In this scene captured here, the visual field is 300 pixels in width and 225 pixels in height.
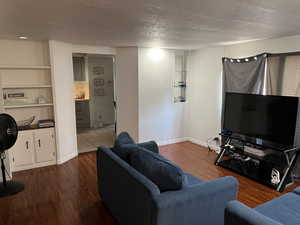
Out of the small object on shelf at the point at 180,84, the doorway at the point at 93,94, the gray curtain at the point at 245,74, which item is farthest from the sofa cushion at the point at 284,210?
the doorway at the point at 93,94

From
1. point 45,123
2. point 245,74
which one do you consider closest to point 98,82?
point 45,123

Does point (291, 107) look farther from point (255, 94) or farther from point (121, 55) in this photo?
point (121, 55)

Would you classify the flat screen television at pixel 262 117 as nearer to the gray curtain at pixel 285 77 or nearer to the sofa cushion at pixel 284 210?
the gray curtain at pixel 285 77

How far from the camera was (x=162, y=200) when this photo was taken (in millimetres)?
1722

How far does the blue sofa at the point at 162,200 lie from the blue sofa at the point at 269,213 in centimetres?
26

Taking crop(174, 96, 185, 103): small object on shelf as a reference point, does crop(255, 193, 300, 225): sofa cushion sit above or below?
below

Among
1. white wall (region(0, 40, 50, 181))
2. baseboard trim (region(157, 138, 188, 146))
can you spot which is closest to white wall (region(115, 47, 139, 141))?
baseboard trim (region(157, 138, 188, 146))

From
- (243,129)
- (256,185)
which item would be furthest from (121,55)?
(256,185)

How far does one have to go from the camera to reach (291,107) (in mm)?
3244

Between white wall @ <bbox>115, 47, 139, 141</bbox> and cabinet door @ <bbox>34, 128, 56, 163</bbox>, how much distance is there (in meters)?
1.52

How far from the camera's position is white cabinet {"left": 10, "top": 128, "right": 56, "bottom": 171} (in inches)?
151

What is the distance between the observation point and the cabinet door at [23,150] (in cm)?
382

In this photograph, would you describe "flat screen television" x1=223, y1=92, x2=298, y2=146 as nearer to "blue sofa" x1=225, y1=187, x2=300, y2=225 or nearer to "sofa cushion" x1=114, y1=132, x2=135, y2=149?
"blue sofa" x1=225, y1=187, x2=300, y2=225

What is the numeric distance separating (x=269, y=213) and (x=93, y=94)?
6067 mm
